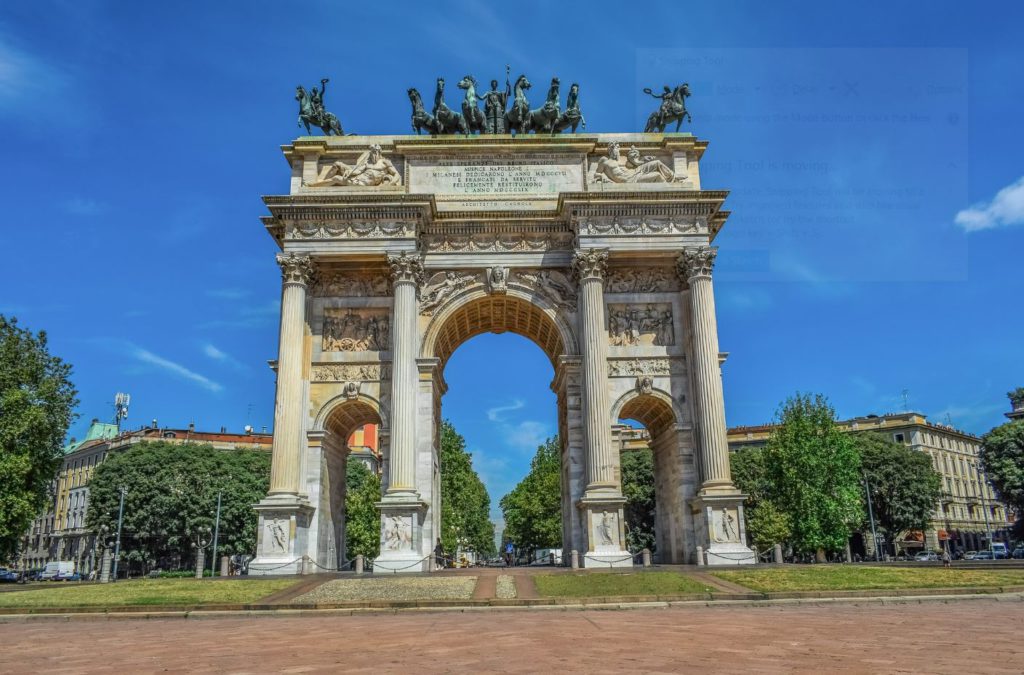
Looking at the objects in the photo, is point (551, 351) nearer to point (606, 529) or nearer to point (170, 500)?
point (606, 529)

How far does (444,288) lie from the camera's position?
3503 cm

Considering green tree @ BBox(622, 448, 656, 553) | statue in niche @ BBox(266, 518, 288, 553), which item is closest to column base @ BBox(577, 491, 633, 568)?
statue in niche @ BBox(266, 518, 288, 553)

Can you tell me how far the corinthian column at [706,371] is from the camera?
103 ft

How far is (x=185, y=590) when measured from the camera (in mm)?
22453

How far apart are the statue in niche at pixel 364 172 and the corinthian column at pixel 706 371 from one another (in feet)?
45.5

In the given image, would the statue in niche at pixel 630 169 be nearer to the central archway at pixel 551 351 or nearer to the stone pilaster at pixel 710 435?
the stone pilaster at pixel 710 435

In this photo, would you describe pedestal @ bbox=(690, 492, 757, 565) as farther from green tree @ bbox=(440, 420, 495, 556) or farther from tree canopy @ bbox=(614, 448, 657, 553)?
tree canopy @ bbox=(614, 448, 657, 553)

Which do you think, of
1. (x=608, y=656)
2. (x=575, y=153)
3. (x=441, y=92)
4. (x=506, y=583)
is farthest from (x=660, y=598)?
(x=441, y=92)

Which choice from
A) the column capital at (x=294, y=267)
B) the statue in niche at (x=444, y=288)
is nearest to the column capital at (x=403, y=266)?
the statue in niche at (x=444, y=288)

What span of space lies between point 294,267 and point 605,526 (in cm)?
1696

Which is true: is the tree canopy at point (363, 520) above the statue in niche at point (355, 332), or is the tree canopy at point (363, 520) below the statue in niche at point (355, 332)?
below

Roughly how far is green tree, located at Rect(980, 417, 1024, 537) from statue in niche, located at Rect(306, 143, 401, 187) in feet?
191

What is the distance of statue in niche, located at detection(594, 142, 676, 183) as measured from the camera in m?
35.6

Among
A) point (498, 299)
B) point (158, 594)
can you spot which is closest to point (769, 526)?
point (498, 299)
